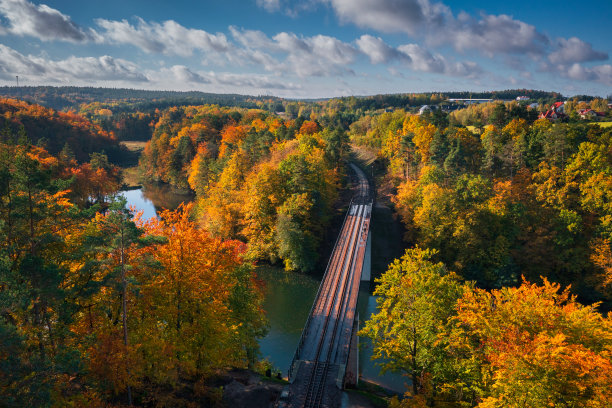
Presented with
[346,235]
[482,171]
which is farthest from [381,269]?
[482,171]

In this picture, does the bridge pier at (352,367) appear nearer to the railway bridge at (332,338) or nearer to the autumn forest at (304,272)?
the railway bridge at (332,338)

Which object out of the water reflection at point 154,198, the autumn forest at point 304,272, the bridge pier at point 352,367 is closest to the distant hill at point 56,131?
the water reflection at point 154,198

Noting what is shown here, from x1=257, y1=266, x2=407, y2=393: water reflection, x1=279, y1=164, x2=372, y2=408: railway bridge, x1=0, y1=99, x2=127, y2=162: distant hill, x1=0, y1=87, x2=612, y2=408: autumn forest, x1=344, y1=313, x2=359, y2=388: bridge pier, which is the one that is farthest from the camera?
x1=0, y1=99, x2=127, y2=162: distant hill

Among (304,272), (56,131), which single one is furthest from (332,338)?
(56,131)

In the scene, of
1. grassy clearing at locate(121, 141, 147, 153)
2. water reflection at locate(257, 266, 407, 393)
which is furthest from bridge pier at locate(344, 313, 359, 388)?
grassy clearing at locate(121, 141, 147, 153)

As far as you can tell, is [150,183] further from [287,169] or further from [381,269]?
[381,269]

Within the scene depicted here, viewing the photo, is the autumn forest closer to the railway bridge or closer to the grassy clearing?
the railway bridge

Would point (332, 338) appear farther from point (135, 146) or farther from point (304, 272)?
point (135, 146)
